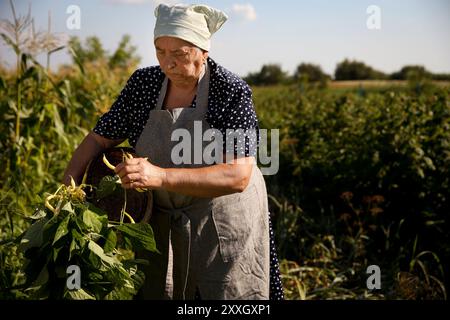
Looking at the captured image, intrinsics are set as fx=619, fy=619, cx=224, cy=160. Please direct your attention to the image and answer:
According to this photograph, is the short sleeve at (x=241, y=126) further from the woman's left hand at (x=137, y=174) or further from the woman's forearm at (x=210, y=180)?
the woman's left hand at (x=137, y=174)

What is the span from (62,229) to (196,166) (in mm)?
562

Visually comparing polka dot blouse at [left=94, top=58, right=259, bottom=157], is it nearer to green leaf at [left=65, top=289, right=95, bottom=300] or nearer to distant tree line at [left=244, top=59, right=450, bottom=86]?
green leaf at [left=65, top=289, right=95, bottom=300]

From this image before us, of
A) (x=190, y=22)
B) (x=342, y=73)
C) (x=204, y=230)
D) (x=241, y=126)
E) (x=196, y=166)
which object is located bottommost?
(x=204, y=230)

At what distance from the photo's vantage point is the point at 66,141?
356 centimetres

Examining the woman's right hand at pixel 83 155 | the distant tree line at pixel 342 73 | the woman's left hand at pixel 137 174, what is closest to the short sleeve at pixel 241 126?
the woman's left hand at pixel 137 174

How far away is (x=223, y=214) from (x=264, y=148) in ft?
7.82

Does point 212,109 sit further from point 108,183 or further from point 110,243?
point 110,243

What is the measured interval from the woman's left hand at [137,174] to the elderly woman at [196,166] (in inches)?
4.5

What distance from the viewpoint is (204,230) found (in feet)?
7.26

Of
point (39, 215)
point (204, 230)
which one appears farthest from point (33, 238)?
point (204, 230)

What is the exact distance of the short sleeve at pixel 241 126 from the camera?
202cm

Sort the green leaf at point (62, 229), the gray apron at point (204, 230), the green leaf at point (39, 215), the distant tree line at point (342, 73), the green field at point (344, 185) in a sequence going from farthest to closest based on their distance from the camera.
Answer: the distant tree line at point (342, 73) → the green field at point (344, 185) → the gray apron at point (204, 230) → the green leaf at point (39, 215) → the green leaf at point (62, 229)
